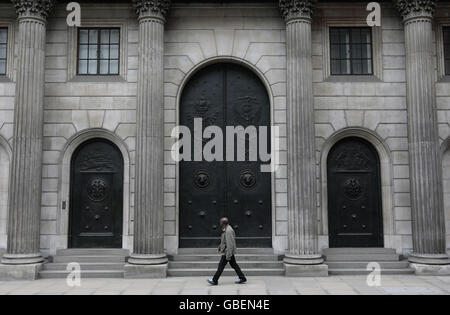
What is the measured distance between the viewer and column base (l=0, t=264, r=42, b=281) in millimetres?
13930

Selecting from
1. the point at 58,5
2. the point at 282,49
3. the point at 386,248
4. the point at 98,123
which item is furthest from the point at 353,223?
the point at 58,5

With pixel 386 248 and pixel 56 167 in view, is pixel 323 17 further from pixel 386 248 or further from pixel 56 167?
pixel 56 167

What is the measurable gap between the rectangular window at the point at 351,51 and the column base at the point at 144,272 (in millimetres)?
9011

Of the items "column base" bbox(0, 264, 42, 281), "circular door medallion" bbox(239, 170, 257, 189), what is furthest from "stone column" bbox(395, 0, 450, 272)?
"column base" bbox(0, 264, 42, 281)

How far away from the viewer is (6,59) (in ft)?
52.2

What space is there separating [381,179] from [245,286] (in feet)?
20.9

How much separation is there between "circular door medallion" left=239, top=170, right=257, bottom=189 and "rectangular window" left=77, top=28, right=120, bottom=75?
5.95 metres

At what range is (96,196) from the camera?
15.6 m

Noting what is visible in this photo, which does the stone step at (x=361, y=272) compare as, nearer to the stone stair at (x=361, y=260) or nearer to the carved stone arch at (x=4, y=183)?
the stone stair at (x=361, y=260)

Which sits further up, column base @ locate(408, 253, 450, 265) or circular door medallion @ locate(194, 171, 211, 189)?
circular door medallion @ locate(194, 171, 211, 189)

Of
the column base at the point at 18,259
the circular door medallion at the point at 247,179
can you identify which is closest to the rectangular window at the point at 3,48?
the column base at the point at 18,259

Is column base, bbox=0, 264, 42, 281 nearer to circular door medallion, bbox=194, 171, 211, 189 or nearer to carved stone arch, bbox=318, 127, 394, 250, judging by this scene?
circular door medallion, bbox=194, 171, 211, 189

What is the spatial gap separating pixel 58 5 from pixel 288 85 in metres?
8.57

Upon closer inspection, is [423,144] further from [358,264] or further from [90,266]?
[90,266]
